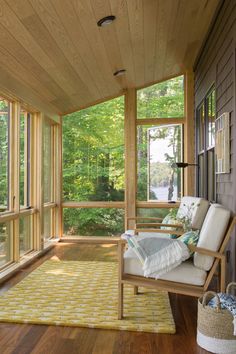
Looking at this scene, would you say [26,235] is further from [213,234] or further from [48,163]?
[213,234]

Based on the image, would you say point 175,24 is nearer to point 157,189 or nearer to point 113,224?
point 157,189

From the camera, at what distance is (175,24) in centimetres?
397

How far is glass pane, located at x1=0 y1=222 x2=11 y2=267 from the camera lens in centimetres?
408

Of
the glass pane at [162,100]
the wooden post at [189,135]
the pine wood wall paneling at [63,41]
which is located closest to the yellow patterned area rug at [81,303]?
the wooden post at [189,135]

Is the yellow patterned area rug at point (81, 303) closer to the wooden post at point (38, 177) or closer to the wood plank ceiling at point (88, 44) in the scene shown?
the wooden post at point (38, 177)

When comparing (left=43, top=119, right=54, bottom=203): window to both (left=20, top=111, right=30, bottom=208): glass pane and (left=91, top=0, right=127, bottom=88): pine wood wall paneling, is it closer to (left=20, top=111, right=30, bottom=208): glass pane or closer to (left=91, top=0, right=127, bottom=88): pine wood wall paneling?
(left=20, top=111, right=30, bottom=208): glass pane

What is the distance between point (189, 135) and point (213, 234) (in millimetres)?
3476

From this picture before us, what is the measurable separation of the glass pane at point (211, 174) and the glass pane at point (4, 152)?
256 cm

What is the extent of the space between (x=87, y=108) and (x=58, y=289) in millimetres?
3663

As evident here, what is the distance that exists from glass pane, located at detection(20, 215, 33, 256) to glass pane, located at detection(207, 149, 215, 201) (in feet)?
8.35

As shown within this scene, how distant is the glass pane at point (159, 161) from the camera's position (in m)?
6.07

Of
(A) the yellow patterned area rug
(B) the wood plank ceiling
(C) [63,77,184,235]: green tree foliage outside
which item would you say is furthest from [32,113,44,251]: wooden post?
(C) [63,77,184,235]: green tree foliage outside

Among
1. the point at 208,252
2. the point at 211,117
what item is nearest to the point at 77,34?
the point at 211,117

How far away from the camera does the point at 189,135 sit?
5.91 m
